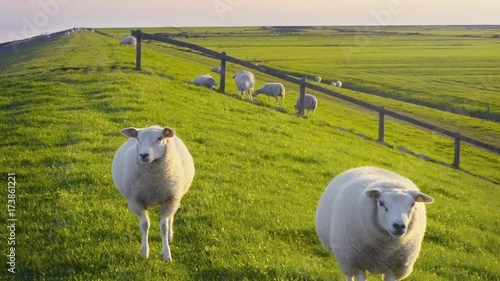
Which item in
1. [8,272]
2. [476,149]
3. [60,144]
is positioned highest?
[60,144]

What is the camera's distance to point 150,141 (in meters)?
5.95

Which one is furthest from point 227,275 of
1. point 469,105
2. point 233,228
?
point 469,105

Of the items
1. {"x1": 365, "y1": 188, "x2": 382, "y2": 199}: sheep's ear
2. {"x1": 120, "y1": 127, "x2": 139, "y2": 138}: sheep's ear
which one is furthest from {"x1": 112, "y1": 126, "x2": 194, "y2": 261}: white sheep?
{"x1": 365, "y1": 188, "x2": 382, "y2": 199}: sheep's ear

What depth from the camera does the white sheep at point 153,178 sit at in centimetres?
594

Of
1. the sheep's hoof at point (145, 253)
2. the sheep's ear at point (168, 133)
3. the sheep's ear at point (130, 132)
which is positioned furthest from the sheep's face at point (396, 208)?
the sheep's ear at point (130, 132)

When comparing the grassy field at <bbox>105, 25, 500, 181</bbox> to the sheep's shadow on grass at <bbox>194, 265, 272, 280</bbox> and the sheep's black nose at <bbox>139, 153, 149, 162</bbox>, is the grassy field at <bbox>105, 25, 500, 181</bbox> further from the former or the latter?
the sheep's black nose at <bbox>139, 153, 149, 162</bbox>

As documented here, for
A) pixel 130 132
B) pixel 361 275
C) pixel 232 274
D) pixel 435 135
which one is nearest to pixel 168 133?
pixel 130 132

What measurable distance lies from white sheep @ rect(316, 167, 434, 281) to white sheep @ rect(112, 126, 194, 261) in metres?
2.05

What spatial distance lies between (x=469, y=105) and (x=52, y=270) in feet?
134

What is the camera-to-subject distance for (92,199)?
765cm

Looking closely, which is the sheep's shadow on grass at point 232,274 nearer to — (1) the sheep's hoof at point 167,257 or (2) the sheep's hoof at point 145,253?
(1) the sheep's hoof at point 167,257

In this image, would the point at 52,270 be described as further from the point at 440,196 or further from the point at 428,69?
the point at 428,69

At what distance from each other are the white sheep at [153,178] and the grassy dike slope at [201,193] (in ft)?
1.51

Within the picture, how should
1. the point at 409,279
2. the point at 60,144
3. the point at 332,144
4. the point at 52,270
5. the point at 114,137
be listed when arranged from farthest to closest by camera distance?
1. the point at 332,144
2. the point at 114,137
3. the point at 60,144
4. the point at 409,279
5. the point at 52,270
